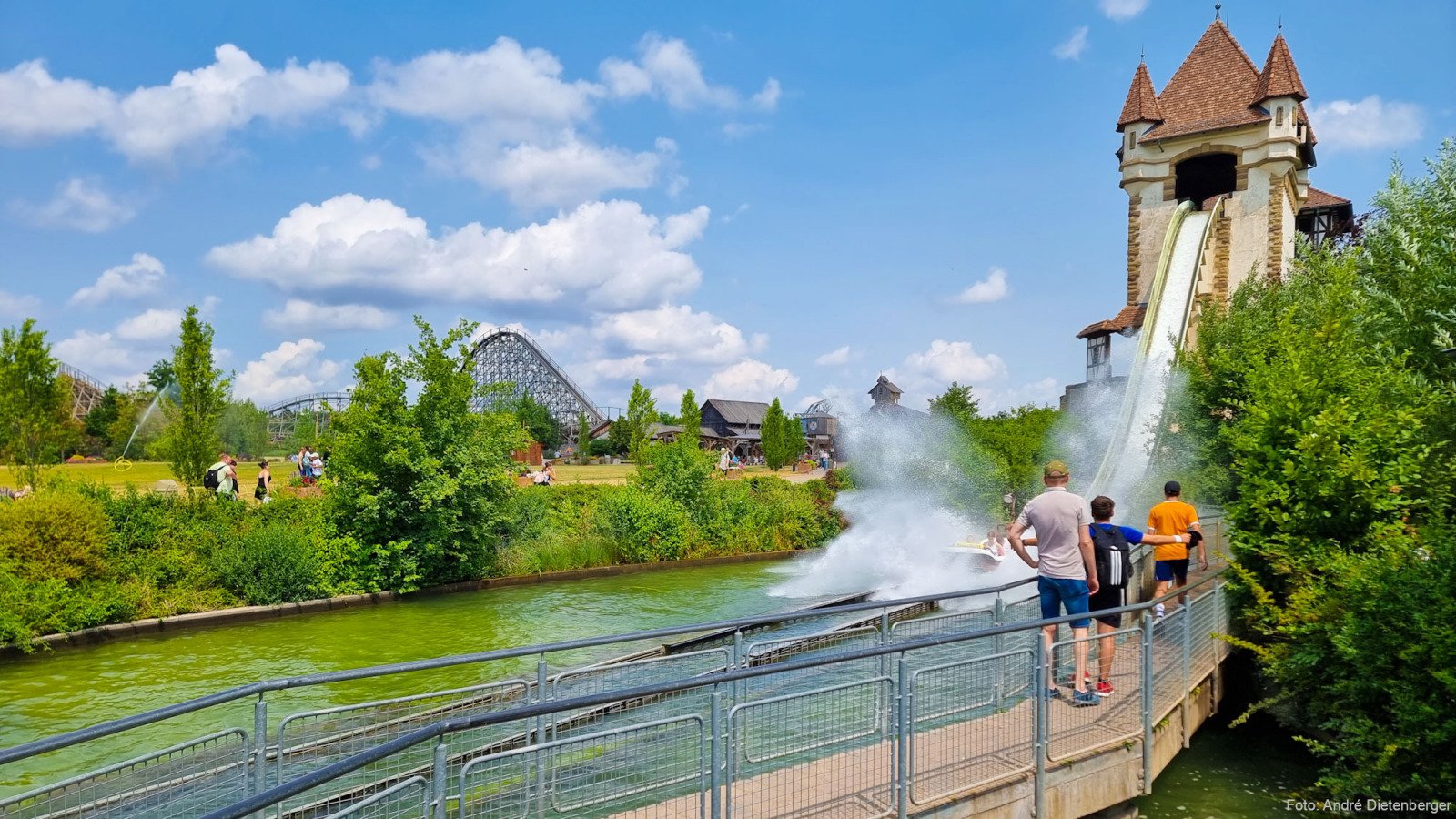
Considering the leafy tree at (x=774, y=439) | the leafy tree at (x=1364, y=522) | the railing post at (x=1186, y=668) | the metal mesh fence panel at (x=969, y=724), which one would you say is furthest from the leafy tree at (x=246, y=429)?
the metal mesh fence panel at (x=969, y=724)

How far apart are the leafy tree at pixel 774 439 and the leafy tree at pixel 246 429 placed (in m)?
41.5

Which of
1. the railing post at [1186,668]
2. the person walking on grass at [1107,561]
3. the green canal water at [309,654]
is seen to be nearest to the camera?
the person walking on grass at [1107,561]

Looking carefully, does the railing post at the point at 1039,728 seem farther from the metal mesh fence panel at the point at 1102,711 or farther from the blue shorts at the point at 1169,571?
the blue shorts at the point at 1169,571

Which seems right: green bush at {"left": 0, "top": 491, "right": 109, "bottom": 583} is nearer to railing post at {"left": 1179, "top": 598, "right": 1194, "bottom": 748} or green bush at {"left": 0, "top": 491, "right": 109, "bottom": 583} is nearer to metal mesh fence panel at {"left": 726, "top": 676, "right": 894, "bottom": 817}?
metal mesh fence panel at {"left": 726, "top": 676, "right": 894, "bottom": 817}

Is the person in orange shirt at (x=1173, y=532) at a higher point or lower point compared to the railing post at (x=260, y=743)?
higher

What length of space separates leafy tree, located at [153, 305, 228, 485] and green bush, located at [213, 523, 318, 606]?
380 centimetres

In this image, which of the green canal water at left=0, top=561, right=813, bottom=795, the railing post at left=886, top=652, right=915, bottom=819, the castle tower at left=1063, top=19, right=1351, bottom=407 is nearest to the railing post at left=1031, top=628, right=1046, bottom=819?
the railing post at left=886, top=652, right=915, bottom=819

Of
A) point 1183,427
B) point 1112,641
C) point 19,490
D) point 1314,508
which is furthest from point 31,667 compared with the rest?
point 1183,427

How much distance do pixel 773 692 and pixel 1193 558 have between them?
10540 mm

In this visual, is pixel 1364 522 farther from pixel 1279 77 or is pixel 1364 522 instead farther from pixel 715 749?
pixel 1279 77

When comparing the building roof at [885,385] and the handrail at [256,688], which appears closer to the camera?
the handrail at [256,688]

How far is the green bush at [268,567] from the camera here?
57.5 ft

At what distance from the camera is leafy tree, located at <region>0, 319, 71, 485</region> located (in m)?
20.3

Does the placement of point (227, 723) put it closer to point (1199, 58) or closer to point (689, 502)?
point (689, 502)
